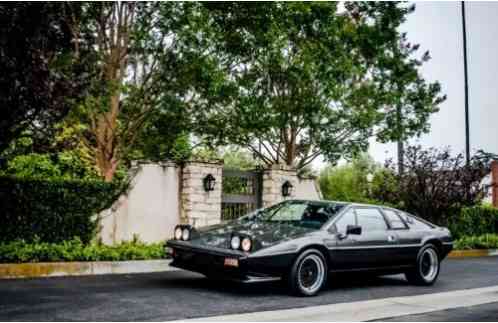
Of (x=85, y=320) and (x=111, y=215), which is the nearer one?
(x=85, y=320)

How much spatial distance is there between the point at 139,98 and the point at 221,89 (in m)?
1.96

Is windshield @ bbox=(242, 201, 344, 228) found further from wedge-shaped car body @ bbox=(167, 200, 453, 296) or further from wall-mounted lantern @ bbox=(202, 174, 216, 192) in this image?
wall-mounted lantern @ bbox=(202, 174, 216, 192)

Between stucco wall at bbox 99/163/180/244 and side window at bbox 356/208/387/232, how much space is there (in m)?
5.81

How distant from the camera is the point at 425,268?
9.77m

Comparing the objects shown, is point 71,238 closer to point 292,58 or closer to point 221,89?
point 221,89

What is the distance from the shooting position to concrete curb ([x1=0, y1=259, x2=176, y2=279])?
8.95 m

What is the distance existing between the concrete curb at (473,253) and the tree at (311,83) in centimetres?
394

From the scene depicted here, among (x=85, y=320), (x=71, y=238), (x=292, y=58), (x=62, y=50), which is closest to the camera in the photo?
(x=85, y=320)

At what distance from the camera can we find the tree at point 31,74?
27.0 ft

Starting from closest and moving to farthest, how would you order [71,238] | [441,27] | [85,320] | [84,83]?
[85,320]
[84,83]
[71,238]
[441,27]

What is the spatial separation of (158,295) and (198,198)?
262 inches

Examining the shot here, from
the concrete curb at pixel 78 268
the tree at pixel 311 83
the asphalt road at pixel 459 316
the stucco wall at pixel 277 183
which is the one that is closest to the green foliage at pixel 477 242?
the tree at pixel 311 83

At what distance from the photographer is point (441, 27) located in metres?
23.0

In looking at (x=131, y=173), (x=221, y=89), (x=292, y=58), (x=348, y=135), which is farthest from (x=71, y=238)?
(x=348, y=135)
